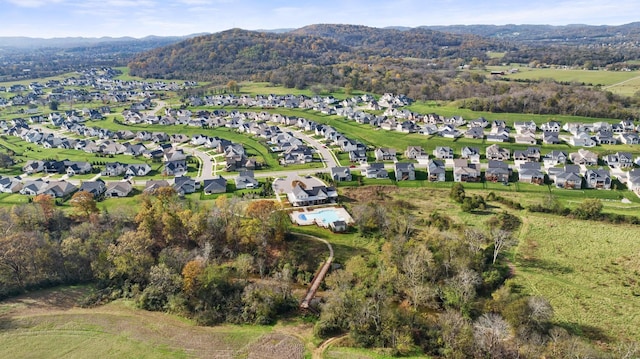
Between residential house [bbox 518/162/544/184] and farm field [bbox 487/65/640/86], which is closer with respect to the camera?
residential house [bbox 518/162/544/184]

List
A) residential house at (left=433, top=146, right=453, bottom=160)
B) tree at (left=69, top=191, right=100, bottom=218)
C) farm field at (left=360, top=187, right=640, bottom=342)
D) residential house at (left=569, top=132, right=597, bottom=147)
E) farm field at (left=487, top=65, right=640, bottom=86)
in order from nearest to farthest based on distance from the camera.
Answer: farm field at (left=360, top=187, right=640, bottom=342) → tree at (left=69, top=191, right=100, bottom=218) → residential house at (left=433, top=146, right=453, bottom=160) → residential house at (left=569, top=132, right=597, bottom=147) → farm field at (left=487, top=65, right=640, bottom=86)

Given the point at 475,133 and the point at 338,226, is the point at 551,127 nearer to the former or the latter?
the point at 475,133

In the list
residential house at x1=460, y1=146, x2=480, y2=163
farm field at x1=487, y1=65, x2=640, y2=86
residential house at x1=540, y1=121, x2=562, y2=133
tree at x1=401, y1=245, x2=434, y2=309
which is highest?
farm field at x1=487, y1=65, x2=640, y2=86

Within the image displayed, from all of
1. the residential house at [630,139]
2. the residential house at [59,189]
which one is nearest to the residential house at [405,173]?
the residential house at [630,139]

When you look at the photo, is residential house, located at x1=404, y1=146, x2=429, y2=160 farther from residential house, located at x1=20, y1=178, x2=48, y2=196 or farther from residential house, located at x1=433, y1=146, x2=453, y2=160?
residential house, located at x1=20, y1=178, x2=48, y2=196

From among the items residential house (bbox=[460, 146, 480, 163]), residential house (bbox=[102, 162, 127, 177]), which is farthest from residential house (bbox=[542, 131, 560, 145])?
residential house (bbox=[102, 162, 127, 177])

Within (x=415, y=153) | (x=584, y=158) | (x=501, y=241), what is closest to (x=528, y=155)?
(x=584, y=158)

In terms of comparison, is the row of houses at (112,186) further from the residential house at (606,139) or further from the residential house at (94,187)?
the residential house at (606,139)
